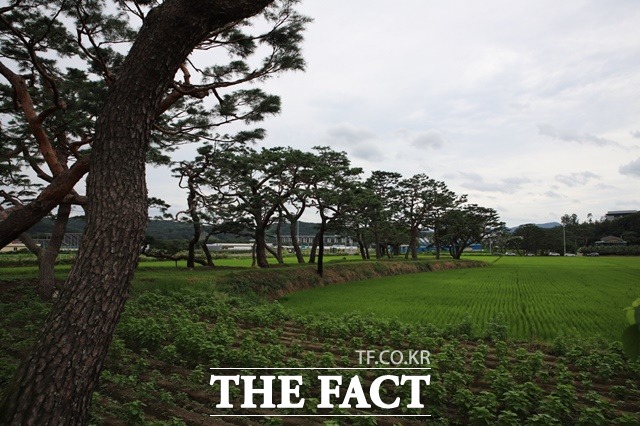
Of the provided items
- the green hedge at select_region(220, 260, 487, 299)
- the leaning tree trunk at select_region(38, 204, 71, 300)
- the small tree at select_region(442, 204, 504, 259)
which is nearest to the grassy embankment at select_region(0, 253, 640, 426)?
the leaning tree trunk at select_region(38, 204, 71, 300)

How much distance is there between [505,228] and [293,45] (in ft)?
185

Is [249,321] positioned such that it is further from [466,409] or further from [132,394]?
[466,409]

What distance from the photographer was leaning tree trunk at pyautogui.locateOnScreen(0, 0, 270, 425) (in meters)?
2.37

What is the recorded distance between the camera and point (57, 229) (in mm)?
9938

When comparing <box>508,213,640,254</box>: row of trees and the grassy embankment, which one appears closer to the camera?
the grassy embankment

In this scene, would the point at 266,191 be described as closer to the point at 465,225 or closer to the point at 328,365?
the point at 328,365

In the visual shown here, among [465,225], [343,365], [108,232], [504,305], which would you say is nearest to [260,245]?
[504,305]

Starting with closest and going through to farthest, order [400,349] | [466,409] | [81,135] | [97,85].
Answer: [466,409] → [400,349] → [97,85] → [81,135]

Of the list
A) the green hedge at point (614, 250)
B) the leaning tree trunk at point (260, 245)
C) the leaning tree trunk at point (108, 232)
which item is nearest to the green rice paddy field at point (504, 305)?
the leaning tree trunk at point (260, 245)

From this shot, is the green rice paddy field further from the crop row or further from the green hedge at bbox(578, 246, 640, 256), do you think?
the green hedge at bbox(578, 246, 640, 256)

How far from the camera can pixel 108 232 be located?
2662mm

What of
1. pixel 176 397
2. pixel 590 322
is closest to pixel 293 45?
pixel 176 397

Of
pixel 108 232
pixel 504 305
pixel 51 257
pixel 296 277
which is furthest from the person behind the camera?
pixel 296 277

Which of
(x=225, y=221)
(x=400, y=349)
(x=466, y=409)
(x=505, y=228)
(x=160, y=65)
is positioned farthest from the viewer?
(x=505, y=228)
